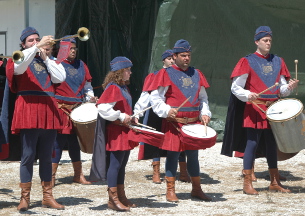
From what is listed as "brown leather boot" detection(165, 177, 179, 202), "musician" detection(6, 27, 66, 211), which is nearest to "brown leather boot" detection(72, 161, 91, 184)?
"brown leather boot" detection(165, 177, 179, 202)

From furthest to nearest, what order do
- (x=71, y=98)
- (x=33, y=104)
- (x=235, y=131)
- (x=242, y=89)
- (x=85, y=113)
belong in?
(x=71, y=98), (x=235, y=131), (x=85, y=113), (x=242, y=89), (x=33, y=104)

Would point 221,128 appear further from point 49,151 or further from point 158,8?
point 49,151

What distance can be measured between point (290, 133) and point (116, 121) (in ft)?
5.29

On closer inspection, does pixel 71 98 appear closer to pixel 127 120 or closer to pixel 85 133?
pixel 85 133

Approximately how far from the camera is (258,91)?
6.48 meters

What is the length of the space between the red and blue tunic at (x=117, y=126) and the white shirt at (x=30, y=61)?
401 mm

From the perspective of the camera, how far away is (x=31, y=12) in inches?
490

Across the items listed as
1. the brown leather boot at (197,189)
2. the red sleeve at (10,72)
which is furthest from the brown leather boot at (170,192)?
the red sleeve at (10,72)

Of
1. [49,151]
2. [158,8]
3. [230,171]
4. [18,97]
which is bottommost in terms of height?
[230,171]

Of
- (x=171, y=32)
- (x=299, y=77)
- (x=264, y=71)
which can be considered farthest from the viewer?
(x=299, y=77)

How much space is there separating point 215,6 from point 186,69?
4.00 metres

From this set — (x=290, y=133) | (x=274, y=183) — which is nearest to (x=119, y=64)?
(x=290, y=133)

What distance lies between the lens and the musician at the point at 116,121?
5.64 meters

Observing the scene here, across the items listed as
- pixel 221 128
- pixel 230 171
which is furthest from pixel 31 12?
pixel 230 171
